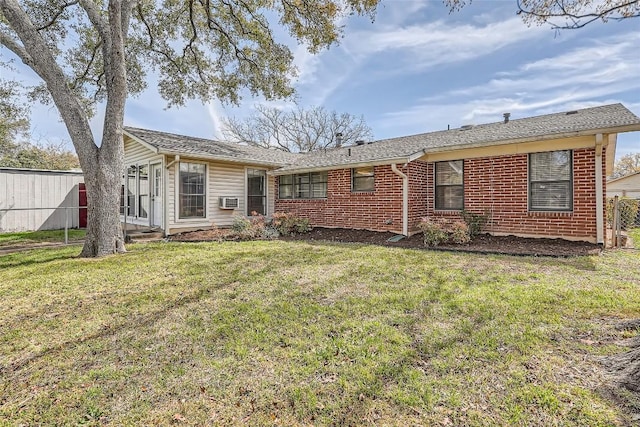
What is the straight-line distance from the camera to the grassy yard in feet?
6.95

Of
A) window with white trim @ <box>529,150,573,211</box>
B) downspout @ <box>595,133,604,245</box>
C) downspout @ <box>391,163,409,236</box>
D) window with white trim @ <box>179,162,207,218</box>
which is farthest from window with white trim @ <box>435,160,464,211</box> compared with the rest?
window with white trim @ <box>179,162,207,218</box>

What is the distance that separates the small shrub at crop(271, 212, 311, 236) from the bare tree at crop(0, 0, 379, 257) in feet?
14.7

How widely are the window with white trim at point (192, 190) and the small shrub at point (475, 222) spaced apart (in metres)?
8.13

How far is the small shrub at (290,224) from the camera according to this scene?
34.2ft

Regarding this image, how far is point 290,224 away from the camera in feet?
34.4

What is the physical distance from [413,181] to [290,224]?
13.2 ft

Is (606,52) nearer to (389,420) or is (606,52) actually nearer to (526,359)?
(526,359)

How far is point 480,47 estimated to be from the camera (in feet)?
33.6

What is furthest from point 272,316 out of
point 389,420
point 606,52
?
point 606,52

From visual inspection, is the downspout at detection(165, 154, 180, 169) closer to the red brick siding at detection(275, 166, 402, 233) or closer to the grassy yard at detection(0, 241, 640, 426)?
the red brick siding at detection(275, 166, 402, 233)

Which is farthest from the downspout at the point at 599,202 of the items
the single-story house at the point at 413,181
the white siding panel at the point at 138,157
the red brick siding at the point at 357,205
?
the white siding panel at the point at 138,157

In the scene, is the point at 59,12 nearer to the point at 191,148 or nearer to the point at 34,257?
the point at 191,148

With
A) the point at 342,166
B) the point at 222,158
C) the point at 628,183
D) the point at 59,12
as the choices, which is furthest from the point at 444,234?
the point at 628,183

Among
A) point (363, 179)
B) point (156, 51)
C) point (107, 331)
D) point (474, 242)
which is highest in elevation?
point (156, 51)
